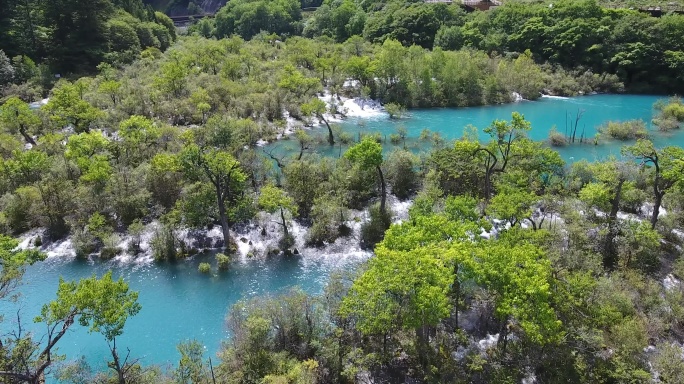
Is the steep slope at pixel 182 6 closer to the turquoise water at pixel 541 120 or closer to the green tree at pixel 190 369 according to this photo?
the turquoise water at pixel 541 120

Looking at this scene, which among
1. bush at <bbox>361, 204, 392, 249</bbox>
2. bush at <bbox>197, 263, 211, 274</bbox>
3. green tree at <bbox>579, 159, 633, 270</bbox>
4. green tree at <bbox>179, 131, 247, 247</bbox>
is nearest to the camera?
green tree at <bbox>579, 159, 633, 270</bbox>

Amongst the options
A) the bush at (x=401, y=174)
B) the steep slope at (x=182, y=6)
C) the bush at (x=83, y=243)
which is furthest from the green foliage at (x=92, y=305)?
the steep slope at (x=182, y=6)

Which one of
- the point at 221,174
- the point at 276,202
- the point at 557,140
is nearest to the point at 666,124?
the point at 557,140

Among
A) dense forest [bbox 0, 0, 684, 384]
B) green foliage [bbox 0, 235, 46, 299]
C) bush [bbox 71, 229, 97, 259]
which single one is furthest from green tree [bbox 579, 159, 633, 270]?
bush [bbox 71, 229, 97, 259]

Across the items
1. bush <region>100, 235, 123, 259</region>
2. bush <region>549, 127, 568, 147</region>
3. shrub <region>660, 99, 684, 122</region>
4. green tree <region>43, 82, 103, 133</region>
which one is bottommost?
bush <region>100, 235, 123, 259</region>

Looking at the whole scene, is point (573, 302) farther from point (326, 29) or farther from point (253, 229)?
point (326, 29)

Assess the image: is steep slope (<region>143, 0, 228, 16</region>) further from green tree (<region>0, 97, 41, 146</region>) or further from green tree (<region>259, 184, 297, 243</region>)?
green tree (<region>259, 184, 297, 243</region>)

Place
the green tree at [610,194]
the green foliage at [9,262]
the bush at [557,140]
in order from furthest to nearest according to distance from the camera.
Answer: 1. the bush at [557,140]
2. the green tree at [610,194]
3. the green foliage at [9,262]
